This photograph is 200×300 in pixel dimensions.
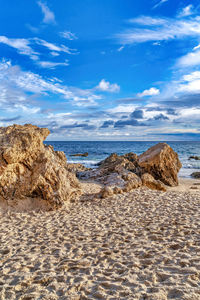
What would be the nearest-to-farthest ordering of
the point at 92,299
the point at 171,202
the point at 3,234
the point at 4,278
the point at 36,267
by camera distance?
1. the point at 92,299
2. the point at 4,278
3. the point at 36,267
4. the point at 3,234
5. the point at 171,202

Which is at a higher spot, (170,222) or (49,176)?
(49,176)

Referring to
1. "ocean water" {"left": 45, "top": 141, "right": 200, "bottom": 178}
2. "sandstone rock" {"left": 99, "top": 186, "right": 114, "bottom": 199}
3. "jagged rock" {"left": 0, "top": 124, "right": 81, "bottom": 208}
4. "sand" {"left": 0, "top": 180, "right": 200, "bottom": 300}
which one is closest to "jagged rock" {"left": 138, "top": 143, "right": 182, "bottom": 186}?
"sandstone rock" {"left": 99, "top": 186, "right": 114, "bottom": 199}

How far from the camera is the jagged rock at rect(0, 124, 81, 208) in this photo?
349 inches

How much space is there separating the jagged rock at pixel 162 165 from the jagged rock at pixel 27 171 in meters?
8.31

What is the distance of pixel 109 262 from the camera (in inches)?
186

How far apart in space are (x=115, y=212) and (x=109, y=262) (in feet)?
12.7

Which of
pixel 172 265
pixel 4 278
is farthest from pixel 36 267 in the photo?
pixel 172 265

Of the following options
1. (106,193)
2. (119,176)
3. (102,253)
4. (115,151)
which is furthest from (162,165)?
(115,151)

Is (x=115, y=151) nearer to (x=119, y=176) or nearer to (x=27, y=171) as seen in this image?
(x=119, y=176)

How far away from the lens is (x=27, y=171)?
945cm

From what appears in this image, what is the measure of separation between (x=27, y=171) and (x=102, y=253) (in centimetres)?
558

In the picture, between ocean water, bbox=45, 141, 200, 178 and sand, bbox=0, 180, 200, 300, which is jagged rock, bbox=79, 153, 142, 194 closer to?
sand, bbox=0, 180, 200, 300

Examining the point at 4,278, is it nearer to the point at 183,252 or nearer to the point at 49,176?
the point at 183,252

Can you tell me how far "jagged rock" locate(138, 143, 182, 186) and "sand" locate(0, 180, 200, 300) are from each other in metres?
6.92
